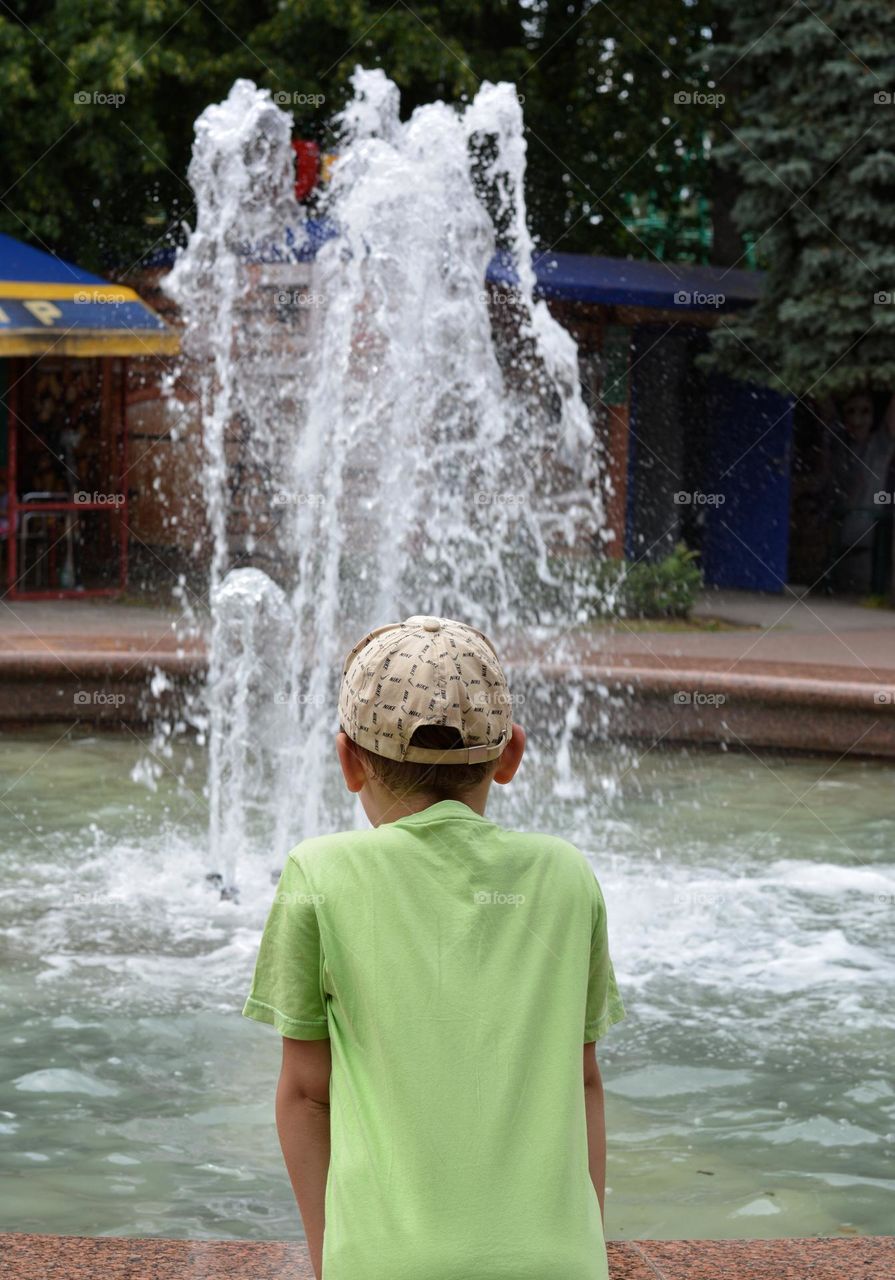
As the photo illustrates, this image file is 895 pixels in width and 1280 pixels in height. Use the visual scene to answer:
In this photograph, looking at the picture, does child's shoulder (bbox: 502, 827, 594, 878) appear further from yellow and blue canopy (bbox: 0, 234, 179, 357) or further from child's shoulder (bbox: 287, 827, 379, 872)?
yellow and blue canopy (bbox: 0, 234, 179, 357)

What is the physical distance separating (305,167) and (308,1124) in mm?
13112

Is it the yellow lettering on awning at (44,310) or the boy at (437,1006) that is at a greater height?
the yellow lettering on awning at (44,310)

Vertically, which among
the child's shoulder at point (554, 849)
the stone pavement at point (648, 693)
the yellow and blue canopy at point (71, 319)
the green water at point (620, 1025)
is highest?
the yellow and blue canopy at point (71, 319)

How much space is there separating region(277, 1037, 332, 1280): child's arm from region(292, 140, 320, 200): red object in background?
1302cm

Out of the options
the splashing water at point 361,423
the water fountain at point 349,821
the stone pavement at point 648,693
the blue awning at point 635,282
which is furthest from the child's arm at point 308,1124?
the blue awning at point 635,282

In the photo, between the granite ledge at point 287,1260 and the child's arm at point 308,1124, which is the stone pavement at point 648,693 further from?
the child's arm at point 308,1124

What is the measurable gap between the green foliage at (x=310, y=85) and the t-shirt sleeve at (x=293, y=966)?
13.5 metres

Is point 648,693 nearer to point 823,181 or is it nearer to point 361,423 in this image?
point 361,423

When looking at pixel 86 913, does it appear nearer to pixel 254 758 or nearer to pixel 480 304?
pixel 254 758

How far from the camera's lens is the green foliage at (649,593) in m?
12.8

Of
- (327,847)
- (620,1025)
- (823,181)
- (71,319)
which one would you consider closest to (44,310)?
(71,319)

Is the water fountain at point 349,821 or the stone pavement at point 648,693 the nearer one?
the water fountain at point 349,821

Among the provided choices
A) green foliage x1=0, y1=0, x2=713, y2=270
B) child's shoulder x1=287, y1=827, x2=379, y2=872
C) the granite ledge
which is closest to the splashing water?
green foliage x1=0, y1=0, x2=713, y2=270

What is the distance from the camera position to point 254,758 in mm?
7375
